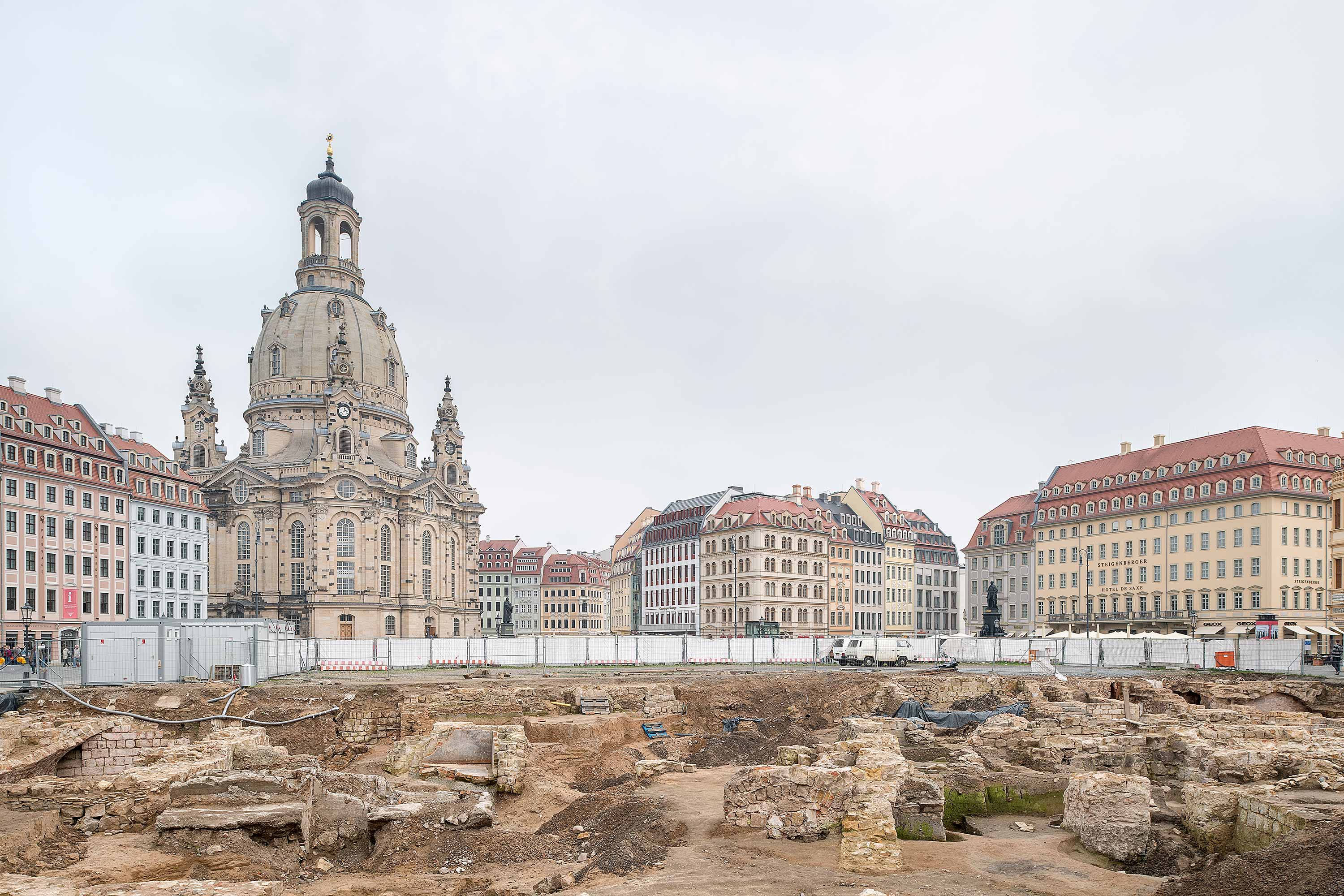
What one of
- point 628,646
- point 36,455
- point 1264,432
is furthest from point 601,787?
point 1264,432

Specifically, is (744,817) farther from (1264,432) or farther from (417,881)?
(1264,432)

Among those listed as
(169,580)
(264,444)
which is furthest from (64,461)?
(264,444)

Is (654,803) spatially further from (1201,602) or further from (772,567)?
(772,567)

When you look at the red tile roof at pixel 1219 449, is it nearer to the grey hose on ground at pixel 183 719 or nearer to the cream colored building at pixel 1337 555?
the cream colored building at pixel 1337 555

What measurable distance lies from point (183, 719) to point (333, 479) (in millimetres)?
65822

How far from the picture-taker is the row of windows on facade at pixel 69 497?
2542 inches

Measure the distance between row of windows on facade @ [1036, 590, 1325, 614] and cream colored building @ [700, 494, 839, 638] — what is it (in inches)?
910

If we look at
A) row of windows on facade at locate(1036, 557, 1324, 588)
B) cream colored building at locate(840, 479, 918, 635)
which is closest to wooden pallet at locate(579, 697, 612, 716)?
row of windows on facade at locate(1036, 557, 1324, 588)

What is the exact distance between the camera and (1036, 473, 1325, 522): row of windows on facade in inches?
2997

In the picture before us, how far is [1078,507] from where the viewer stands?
90875 millimetres

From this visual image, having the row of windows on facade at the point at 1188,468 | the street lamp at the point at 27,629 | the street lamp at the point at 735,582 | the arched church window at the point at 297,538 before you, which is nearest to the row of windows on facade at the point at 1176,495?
the row of windows on facade at the point at 1188,468

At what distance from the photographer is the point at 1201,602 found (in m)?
79.8

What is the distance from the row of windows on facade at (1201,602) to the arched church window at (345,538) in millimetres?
63975

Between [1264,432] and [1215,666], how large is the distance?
3575 centimetres
